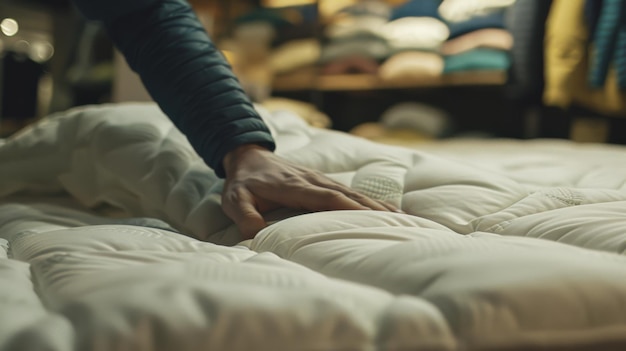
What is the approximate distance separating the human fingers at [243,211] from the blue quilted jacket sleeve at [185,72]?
2.3 inches

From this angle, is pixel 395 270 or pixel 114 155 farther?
pixel 114 155

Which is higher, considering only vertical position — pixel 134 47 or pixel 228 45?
pixel 134 47

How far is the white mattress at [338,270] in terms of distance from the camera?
260 mm

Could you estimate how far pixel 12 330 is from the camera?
0.26 m

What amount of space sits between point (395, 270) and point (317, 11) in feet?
8.57

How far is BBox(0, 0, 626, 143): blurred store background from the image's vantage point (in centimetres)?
195

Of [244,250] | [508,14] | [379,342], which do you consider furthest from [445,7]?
[379,342]

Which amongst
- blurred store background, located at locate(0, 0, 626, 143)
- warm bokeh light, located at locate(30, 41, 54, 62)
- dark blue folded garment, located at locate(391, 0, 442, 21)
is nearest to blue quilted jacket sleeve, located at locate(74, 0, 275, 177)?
blurred store background, located at locate(0, 0, 626, 143)

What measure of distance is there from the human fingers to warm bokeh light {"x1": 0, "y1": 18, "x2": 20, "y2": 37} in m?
2.42

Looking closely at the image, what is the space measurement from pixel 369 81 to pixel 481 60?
52 cm

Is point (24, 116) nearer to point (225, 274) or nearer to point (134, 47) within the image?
point (134, 47)

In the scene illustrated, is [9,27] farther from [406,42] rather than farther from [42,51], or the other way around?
[406,42]

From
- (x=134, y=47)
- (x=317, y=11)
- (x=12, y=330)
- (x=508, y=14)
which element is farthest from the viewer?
(x=317, y=11)

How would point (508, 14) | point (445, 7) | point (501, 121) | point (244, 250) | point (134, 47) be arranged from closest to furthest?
1. point (244, 250)
2. point (134, 47)
3. point (508, 14)
4. point (445, 7)
5. point (501, 121)
